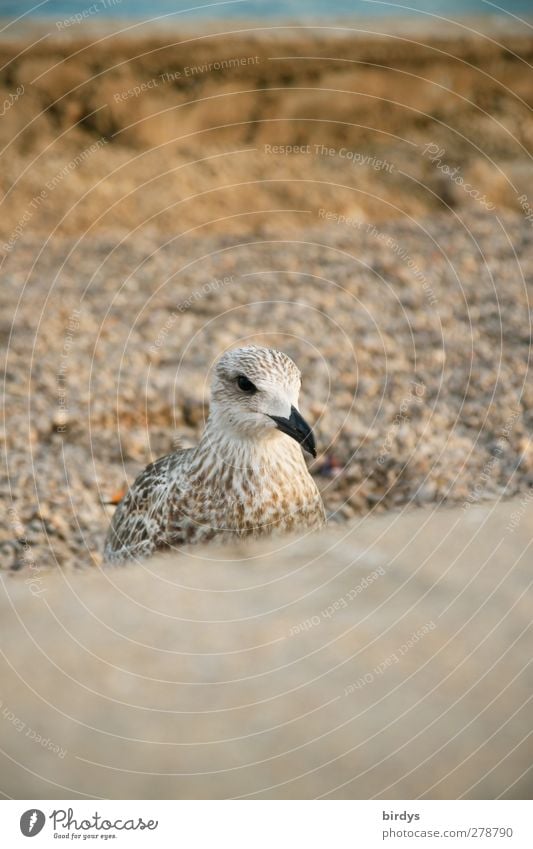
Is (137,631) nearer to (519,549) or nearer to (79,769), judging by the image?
(79,769)

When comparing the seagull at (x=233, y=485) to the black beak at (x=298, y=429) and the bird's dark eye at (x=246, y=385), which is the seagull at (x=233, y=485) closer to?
the bird's dark eye at (x=246, y=385)

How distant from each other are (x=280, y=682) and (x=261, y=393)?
1468mm

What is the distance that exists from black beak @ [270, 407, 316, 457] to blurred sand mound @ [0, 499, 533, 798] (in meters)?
0.66

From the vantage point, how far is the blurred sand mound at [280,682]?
250cm

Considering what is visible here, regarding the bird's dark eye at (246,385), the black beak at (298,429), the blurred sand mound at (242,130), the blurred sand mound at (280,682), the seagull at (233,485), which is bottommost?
the blurred sand mound at (280,682)

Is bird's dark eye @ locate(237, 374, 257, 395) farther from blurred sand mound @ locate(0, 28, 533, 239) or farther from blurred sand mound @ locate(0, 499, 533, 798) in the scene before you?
blurred sand mound @ locate(0, 28, 533, 239)

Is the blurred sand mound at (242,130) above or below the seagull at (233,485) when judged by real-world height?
above

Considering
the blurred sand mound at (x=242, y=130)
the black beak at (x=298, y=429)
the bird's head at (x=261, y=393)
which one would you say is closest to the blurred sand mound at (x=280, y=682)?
the black beak at (x=298, y=429)

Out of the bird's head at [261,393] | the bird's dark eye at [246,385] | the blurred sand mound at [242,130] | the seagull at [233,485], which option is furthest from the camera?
the blurred sand mound at [242,130]

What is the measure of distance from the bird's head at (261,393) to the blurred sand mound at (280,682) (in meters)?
0.79

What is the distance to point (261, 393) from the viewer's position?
3836 millimetres

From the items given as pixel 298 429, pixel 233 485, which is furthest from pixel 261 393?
pixel 233 485

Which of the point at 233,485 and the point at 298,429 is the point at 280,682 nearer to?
the point at 298,429

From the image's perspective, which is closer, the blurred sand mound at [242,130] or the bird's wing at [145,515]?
the bird's wing at [145,515]
